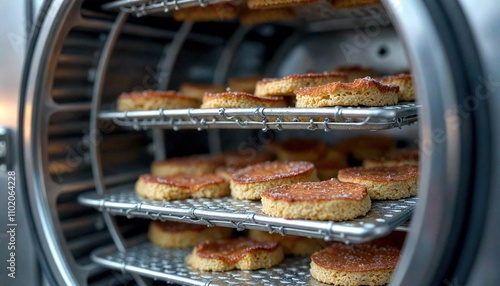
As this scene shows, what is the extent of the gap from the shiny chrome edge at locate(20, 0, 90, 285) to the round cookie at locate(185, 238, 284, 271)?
1.34 ft

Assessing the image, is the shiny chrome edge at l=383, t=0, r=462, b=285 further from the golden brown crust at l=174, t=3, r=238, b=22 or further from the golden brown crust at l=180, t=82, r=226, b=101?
the golden brown crust at l=180, t=82, r=226, b=101

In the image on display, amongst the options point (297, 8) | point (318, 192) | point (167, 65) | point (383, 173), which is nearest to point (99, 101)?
point (167, 65)

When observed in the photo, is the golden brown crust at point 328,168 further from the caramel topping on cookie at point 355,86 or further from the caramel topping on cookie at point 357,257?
the caramel topping on cookie at point 355,86

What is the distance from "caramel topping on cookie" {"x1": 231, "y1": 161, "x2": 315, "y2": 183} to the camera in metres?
1.50

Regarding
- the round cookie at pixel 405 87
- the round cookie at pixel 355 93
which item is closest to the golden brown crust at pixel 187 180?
the round cookie at pixel 355 93

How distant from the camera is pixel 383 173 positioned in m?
1.45

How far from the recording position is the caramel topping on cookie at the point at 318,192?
1214 mm

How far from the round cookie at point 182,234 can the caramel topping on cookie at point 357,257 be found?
479mm

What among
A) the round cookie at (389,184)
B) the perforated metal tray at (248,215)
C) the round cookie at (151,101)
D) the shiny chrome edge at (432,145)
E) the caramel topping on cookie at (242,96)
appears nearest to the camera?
the shiny chrome edge at (432,145)

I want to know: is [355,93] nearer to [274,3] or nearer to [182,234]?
[274,3]

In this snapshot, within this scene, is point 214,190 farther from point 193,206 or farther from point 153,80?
point 153,80

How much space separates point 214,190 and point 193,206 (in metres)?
0.14

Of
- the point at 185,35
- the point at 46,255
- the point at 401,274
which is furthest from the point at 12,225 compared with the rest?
the point at 401,274

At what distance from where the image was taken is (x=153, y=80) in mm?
2029
